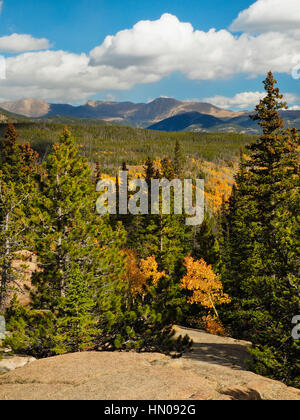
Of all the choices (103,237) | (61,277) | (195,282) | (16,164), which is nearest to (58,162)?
(103,237)

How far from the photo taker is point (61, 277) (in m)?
16.5

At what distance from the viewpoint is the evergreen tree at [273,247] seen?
43.0ft

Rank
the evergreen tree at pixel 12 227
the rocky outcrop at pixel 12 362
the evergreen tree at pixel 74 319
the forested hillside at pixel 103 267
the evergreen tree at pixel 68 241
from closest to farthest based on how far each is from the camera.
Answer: the rocky outcrop at pixel 12 362
the forested hillside at pixel 103 267
the evergreen tree at pixel 74 319
the evergreen tree at pixel 68 241
the evergreen tree at pixel 12 227

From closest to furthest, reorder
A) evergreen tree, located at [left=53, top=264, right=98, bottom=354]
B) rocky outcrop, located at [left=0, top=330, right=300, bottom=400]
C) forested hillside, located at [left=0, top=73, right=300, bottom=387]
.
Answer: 1. rocky outcrop, located at [left=0, top=330, right=300, bottom=400]
2. forested hillside, located at [left=0, top=73, right=300, bottom=387]
3. evergreen tree, located at [left=53, top=264, right=98, bottom=354]

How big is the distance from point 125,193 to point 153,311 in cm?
4155

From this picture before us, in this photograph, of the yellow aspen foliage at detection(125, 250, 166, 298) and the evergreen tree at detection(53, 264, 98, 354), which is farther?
the yellow aspen foliage at detection(125, 250, 166, 298)

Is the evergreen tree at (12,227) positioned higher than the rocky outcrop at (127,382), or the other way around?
the evergreen tree at (12,227)

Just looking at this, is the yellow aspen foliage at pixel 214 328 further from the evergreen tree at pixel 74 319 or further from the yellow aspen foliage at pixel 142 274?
the evergreen tree at pixel 74 319

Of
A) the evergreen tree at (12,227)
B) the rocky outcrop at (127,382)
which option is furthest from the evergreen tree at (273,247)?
the evergreen tree at (12,227)

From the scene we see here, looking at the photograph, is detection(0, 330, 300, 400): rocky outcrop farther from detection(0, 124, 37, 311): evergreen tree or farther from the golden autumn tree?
the golden autumn tree

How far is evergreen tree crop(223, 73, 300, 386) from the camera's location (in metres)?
13.1

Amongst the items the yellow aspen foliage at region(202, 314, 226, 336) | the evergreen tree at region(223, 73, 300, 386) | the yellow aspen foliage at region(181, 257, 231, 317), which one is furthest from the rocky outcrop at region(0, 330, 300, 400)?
the yellow aspen foliage at region(202, 314, 226, 336)

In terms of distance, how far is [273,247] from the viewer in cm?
1473

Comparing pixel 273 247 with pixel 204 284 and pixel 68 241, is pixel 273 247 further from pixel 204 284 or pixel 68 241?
pixel 204 284
